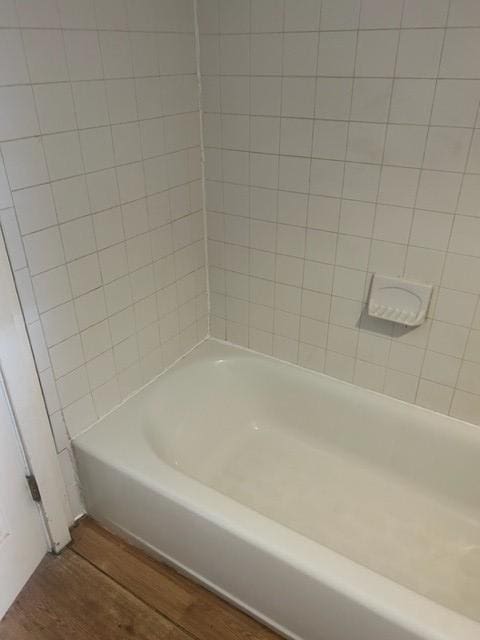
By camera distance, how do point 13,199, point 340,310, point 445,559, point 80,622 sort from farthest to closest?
point 340,310
point 445,559
point 80,622
point 13,199

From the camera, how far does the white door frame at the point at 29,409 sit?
49.8 inches

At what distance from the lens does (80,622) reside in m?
1.44

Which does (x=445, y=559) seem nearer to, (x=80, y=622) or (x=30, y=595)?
(x=80, y=622)

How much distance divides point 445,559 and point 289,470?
1.95ft

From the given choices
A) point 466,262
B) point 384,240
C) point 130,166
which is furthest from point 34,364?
point 466,262

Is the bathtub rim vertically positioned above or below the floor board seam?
above

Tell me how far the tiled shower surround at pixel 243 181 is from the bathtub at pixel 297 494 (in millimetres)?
114

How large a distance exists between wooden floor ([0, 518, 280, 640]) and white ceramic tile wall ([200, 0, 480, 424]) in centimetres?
91

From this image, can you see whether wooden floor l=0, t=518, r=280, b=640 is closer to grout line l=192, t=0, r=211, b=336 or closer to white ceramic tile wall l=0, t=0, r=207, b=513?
white ceramic tile wall l=0, t=0, r=207, b=513

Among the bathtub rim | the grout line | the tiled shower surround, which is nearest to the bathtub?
the bathtub rim

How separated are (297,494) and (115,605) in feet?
2.29

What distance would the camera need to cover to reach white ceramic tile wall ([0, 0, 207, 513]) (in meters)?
1.20

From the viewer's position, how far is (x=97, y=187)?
4.66 feet

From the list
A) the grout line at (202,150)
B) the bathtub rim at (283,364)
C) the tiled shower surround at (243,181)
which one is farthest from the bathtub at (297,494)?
the grout line at (202,150)
